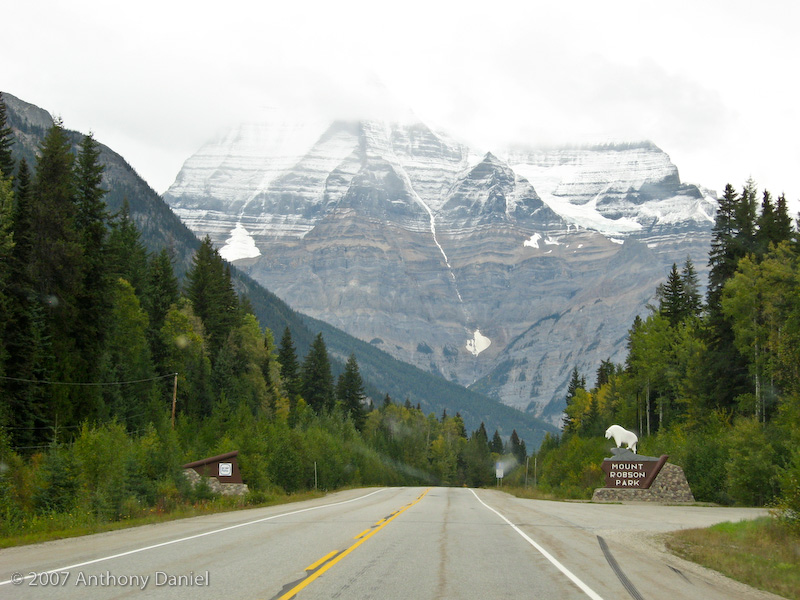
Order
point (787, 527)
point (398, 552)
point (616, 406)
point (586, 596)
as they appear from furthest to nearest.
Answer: point (616, 406) < point (787, 527) < point (398, 552) < point (586, 596)

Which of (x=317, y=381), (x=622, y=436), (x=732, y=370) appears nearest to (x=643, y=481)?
(x=622, y=436)

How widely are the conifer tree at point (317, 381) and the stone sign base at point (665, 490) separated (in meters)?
66.1

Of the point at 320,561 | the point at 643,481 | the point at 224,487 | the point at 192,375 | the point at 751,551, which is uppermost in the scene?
the point at 192,375

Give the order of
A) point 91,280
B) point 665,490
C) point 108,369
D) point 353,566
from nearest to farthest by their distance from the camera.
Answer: point 353,566 → point 665,490 → point 91,280 → point 108,369

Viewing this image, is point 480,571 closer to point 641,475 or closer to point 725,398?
point 641,475

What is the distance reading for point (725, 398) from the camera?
189 feet

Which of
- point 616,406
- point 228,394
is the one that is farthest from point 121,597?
point 616,406

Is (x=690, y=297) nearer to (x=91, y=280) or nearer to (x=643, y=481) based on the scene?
(x=643, y=481)

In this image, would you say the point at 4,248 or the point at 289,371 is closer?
the point at 4,248

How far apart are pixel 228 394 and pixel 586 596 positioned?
66172mm

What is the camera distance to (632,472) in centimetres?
4781

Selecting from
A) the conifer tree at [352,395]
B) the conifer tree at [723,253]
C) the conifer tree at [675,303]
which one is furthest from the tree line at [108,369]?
the conifer tree at [675,303]

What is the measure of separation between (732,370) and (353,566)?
4970 cm

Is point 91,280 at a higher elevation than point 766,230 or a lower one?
lower
